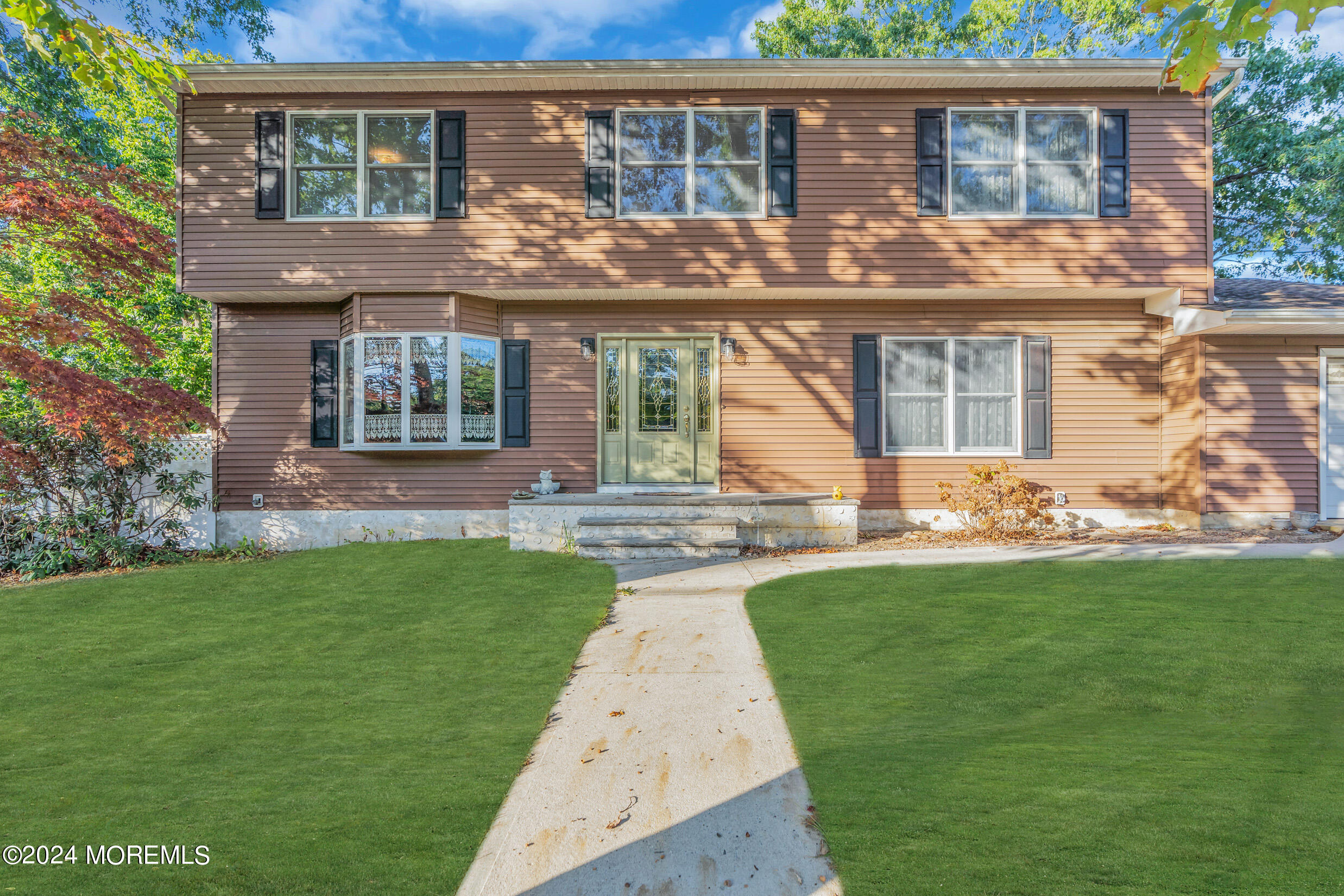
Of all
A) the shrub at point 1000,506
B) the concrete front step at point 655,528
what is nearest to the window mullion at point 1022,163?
the shrub at point 1000,506

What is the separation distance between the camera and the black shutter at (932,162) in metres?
8.52

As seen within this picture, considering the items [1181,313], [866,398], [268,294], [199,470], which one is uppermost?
[268,294]

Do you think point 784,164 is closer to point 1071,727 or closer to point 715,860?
point 1071,727

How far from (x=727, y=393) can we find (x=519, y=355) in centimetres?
285

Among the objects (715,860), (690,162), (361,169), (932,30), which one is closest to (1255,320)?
(690,162)

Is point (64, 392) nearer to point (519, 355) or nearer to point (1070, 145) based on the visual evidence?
point (519, 355)

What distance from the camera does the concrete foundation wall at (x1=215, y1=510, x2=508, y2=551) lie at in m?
8.89

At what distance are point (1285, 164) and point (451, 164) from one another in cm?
1682

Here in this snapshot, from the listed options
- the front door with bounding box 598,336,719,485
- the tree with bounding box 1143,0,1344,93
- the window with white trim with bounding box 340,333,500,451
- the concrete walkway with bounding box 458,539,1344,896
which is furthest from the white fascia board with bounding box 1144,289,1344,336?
the window with white trim with bounding box 340,333,500,451

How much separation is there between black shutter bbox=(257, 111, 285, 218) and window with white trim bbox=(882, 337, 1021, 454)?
26.5 ft

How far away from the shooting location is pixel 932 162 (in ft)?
28.0

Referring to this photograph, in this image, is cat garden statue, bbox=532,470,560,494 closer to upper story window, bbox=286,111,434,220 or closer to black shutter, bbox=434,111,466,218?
black shutter, bbox=434,111,466,218

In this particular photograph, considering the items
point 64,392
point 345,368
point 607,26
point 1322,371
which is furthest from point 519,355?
point 607,26

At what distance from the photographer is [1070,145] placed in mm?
8633
